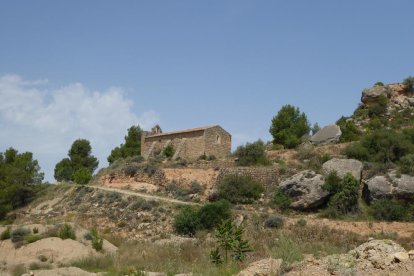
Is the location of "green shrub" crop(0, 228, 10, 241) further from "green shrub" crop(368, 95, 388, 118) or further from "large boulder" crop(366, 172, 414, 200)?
"green shrub" crop(368, 95, 388, 118)

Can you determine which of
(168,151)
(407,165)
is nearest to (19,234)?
(407,165)

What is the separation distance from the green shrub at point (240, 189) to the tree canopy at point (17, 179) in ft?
59.0

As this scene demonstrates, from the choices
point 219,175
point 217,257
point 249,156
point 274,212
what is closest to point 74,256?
point 217,257

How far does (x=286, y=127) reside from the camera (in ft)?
137

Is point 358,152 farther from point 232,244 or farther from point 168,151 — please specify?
point 232,244

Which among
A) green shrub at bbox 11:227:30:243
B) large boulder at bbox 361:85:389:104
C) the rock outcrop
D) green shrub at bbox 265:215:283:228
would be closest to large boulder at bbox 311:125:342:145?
large boulder at bbox 361:85:389:104

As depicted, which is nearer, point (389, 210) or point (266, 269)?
point (266, 269)

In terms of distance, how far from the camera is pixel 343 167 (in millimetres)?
27969

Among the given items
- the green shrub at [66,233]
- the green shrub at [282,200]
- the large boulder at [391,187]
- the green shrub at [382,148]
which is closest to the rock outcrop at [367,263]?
the green shrub at [66,233]

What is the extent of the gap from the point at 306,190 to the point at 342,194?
7.00ft

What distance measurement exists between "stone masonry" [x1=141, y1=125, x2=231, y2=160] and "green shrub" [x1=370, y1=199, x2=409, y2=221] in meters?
16.9

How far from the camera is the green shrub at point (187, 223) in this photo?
2375 centimetres

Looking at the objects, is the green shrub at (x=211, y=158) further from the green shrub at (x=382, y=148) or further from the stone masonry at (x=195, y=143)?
the green shrub at (x=382, y=148)

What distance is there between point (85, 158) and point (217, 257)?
47276mm
